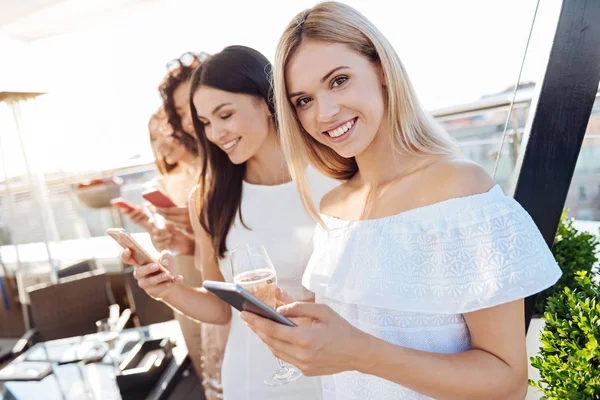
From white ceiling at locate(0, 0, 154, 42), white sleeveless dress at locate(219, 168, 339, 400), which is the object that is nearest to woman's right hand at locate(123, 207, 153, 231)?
white sleeveless dress at locate(219, 168, 339, 400)

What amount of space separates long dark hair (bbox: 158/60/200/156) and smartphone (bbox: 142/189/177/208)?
430mm

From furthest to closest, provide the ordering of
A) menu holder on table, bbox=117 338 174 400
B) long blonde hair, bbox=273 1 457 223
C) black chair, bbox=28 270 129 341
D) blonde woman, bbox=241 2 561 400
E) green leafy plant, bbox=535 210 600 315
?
black chair, bbox=28 270 129 341, menu holder on table, bbox=117 338 174 400, green leafy plant, bbox=535 210 600 315, long blonde hair, bbox=273 1 457 223, blonde woman, bbox=241 2 561 400

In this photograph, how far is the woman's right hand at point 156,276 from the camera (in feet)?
4.78

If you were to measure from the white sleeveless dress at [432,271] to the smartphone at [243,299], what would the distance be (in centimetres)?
38

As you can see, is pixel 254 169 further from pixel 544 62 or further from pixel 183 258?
pixel 544 62

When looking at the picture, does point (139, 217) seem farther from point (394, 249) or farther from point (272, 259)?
point (394, 249)

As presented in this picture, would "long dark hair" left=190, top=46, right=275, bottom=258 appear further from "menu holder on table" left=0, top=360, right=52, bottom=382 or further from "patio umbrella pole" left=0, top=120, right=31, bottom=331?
"patio umbrella pole" left=0, top=120, right=31, bottom=331

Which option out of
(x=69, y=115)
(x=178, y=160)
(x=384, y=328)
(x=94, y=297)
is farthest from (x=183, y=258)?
(x=69, y=115)

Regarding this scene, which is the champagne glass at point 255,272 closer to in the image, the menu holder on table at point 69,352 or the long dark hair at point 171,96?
the long dark hair at point 171,96

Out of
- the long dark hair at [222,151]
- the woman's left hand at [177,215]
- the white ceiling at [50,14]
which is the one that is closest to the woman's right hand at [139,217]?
the woman's left hand at [177,215]

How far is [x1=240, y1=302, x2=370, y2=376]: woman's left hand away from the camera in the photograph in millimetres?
855

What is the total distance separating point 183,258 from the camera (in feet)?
8.87

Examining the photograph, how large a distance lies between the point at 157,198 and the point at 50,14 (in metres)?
2.11

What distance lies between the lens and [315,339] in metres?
0.85
